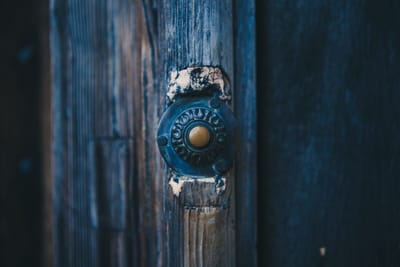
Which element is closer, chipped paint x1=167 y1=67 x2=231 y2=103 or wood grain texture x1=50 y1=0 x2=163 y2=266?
chipped paint x1=167 y1=67 x2=231 y2=103

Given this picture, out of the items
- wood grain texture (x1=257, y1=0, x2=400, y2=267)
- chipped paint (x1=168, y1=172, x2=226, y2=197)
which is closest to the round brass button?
chipped paint (x1=168, y1=172, x2=226, y2=197)

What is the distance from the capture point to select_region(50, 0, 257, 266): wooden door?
1.33 ft

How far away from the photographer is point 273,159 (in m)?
0.46

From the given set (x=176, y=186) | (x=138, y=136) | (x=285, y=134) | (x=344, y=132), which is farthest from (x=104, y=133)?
(x=344, y=132)

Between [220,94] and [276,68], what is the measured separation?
0.13 meters

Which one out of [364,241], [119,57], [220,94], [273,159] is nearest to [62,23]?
[119,57]

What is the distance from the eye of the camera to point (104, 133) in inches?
22.3

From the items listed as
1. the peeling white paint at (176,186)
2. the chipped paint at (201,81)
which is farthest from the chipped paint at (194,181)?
the chipped paint at (201,81)

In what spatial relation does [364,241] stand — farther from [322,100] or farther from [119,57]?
[119,57]

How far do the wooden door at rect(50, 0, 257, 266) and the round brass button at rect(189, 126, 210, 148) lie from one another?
60mm

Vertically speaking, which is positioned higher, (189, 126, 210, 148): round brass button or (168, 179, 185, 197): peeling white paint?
(189, 126, 210, 148): round brass button

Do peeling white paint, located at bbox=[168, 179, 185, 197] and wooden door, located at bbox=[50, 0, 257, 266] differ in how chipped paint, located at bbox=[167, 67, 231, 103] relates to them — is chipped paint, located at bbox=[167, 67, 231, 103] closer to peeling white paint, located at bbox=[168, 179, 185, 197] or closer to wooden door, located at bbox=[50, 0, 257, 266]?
wooden door, located at bbox=[50, 0, 257, 266]

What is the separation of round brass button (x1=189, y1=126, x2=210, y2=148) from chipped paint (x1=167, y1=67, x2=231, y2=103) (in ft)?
0.21

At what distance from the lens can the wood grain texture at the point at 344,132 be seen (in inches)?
17.5
